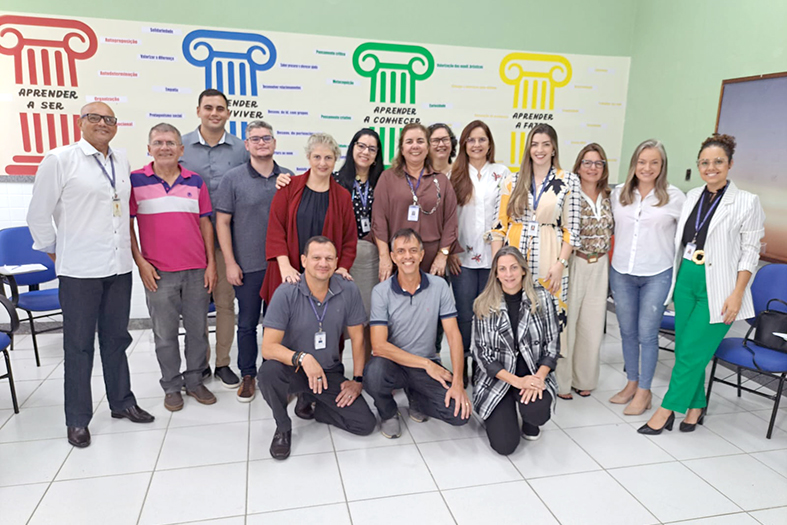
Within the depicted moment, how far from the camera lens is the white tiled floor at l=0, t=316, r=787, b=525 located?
7.25 ft

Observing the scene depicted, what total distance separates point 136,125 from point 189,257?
2117mm

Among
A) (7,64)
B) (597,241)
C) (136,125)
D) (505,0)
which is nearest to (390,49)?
(505,0)

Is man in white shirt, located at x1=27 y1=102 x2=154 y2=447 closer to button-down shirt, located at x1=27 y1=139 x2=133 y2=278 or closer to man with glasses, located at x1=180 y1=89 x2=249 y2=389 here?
button-down shirt, located at x1=27 y1=139 x2=133 y2=278

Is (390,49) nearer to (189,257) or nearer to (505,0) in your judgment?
(505,0)

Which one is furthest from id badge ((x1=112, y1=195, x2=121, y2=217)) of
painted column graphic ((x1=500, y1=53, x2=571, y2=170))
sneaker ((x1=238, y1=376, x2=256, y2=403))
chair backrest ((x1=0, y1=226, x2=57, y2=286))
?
painted column graphic ((x1=500, y1=53, x2=571, y2=170))

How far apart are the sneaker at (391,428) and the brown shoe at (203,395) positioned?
112 cm

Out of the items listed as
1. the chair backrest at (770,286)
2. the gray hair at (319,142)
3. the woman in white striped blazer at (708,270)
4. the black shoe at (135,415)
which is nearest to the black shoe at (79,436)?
the black shoe at (135,415)

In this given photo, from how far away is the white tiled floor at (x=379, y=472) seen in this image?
221cm

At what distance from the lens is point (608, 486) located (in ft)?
7.98

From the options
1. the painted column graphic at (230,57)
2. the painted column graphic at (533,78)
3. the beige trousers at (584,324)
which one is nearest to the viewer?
the beige trousers at (584,324)

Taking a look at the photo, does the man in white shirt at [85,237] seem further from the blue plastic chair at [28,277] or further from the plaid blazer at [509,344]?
the plaid blazer at [509,344]

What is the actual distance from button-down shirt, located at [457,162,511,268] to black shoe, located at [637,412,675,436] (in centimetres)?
132

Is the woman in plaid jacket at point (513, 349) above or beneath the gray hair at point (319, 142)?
beneath

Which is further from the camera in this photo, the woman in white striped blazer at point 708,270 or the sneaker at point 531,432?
the sneaker at point 531,432
